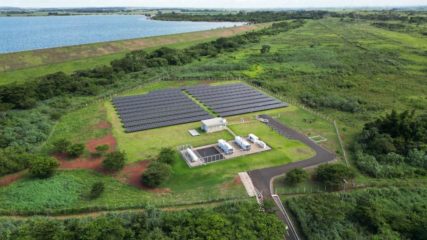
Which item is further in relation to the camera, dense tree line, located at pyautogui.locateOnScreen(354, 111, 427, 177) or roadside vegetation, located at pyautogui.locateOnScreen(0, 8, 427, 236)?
dense tree line, located at pyautogui.locateOnScreen(354, 111, 427, 177)

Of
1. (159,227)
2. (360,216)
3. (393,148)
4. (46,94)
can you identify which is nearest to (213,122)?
(159,227)

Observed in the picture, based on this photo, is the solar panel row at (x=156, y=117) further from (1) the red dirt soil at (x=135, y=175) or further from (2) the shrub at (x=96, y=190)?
(2) the shrub at (x=96, y=190)

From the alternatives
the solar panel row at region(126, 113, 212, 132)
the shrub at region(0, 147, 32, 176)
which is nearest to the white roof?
the solar panel row at region(126, 113, 212, 132)

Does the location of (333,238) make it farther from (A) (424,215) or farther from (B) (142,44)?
(B) (142,44)

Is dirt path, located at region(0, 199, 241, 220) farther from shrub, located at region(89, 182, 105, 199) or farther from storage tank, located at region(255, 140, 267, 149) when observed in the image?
storage tank, located at region(255, 140, 267, 149)

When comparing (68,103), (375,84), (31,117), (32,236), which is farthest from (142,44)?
(32,236)
